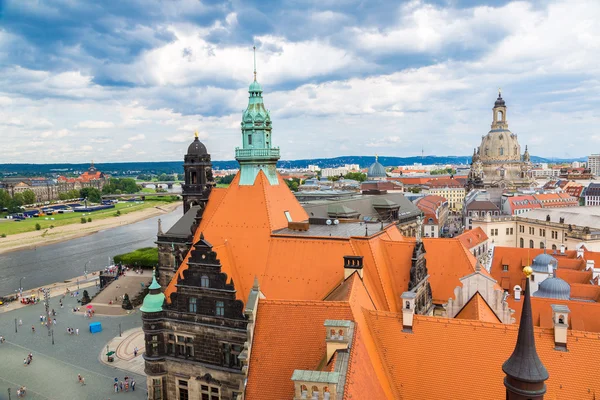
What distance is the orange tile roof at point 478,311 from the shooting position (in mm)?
28027

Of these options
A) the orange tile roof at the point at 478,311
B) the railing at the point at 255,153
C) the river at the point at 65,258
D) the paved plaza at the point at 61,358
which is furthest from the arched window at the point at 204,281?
the river at the point at 65,258

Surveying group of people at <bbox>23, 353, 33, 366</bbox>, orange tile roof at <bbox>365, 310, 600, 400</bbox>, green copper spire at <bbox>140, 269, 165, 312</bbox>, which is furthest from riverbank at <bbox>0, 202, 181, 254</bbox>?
orange tile roof at <bbox>365, 310, 600, 400</bbox>

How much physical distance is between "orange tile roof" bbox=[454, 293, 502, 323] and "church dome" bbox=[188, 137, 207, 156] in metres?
48.8

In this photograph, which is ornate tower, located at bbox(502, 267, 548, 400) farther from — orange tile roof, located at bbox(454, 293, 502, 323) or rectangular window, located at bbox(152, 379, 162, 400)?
rectangular window, located at bbox(152, 379, 162, 400)

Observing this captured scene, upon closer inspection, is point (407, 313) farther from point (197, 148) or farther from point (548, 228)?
point (548, 228)

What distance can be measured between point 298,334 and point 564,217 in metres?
80.5

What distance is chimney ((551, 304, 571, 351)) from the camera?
19.3 meters

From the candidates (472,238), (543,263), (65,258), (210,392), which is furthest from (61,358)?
(65,258)

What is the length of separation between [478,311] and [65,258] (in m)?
117

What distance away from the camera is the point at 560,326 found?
1931 centimetres

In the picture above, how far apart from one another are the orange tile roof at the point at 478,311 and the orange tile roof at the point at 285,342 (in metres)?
10.7

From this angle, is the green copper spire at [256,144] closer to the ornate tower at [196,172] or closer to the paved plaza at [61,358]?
the paved plaza at [61,358]

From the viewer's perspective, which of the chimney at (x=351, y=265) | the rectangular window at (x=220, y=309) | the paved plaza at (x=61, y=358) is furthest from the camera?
the paved plaza at (x=61, y=358)

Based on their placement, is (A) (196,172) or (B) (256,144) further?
(A) (196,172)
